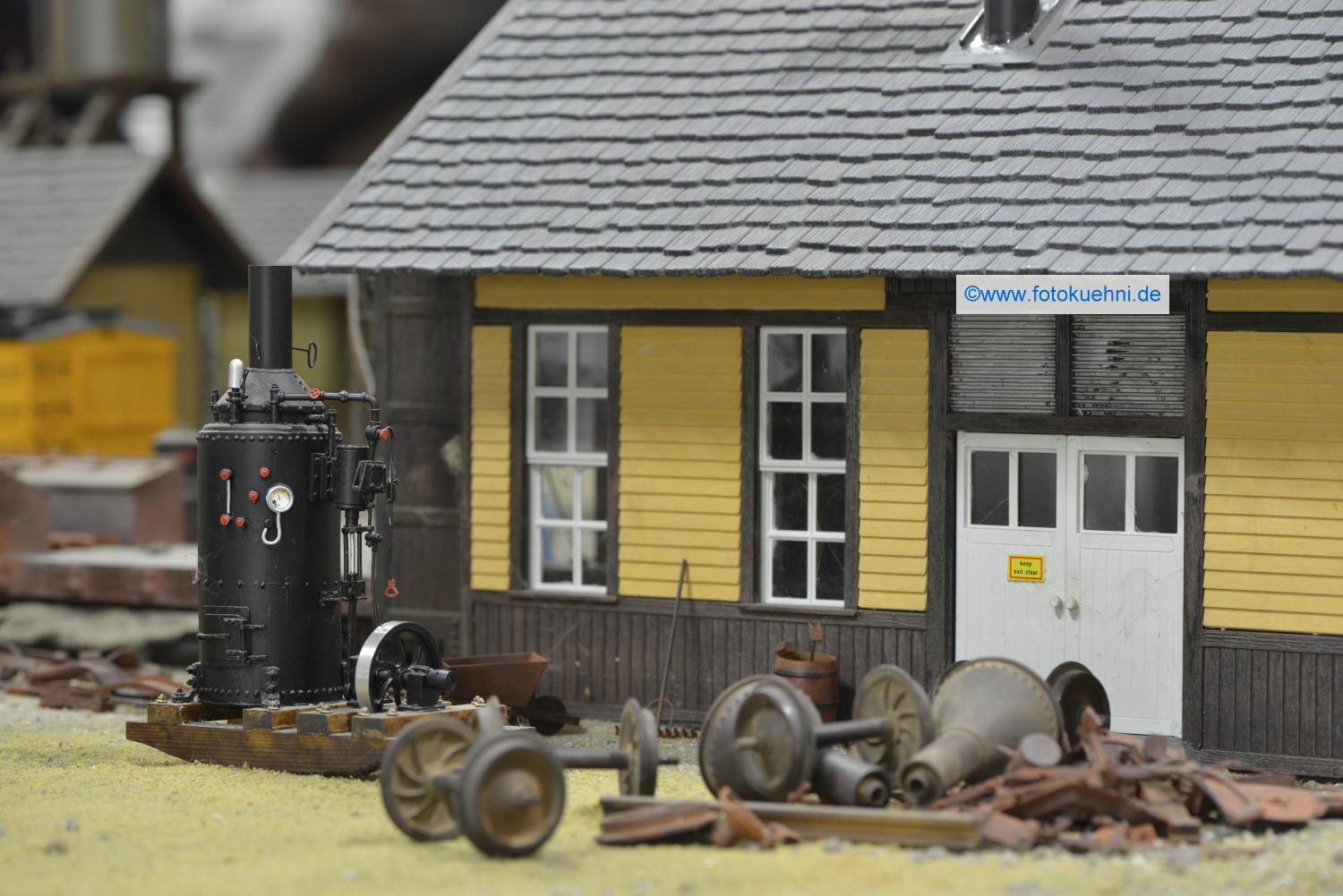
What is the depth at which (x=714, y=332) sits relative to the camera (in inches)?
482

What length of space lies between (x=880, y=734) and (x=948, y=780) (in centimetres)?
48

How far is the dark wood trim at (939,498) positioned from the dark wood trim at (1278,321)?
1.64 metres

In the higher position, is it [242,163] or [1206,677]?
[242,163]

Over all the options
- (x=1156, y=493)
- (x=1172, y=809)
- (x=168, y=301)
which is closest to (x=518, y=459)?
(x=1156, y=493)

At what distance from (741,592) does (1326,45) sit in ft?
16.7

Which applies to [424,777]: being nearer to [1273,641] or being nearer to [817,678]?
[817,678]

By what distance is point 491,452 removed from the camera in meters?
12.9

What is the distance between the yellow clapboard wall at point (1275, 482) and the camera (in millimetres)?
10758

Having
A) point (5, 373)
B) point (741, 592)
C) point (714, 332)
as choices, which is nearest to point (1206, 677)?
point (741, 592)

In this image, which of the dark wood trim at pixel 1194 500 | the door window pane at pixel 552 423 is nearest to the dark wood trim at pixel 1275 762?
the dark wood trim at pixel 1194 500

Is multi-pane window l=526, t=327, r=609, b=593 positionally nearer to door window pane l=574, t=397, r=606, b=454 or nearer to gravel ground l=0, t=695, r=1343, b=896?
door window pane l=574, t=397, r=606, b=454

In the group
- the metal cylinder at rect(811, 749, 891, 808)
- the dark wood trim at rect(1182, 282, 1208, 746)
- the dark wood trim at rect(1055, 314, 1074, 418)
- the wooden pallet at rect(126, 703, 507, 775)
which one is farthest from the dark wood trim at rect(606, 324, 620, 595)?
the dark wood trim at rect(1182, 282, 1208, 746)

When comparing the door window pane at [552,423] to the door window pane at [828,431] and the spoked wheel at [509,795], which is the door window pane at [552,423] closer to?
the door window pane at [828,431]

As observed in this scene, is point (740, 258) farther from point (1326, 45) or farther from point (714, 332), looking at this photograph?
point (1326, 45)
